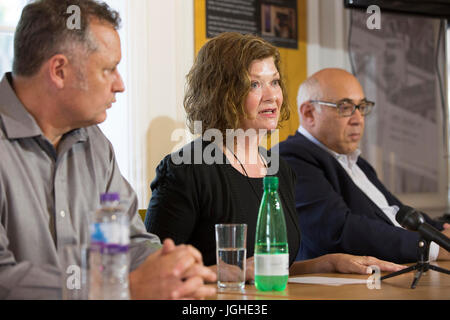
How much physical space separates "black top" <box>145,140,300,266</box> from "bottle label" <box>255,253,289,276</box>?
0.49m

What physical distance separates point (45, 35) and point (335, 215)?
1426 millimetres

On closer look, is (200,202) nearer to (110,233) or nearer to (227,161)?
(227,161)

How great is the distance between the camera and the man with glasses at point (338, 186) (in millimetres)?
2336

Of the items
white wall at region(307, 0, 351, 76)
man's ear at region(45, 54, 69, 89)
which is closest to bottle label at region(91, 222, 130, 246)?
man's ear at region(45, 54, 69, 89)

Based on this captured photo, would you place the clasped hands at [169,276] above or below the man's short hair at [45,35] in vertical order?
below

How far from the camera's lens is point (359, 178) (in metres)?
2.88

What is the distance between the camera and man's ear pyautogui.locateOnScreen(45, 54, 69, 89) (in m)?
1.41

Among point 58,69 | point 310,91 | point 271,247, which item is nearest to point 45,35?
point 58,69

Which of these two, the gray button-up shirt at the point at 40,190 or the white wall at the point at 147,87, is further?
the white wall at the point at 147,87

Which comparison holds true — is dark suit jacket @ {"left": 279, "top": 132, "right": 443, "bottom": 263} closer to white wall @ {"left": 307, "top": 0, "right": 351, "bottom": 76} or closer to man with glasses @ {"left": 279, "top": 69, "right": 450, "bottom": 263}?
man with glasses @ {"left": 279, "top": 69, "right": 450, "bottom": 263}

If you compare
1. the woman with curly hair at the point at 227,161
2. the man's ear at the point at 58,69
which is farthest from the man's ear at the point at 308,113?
the man's ear at the point at 58,69

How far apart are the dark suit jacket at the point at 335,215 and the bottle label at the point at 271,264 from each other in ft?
3.40

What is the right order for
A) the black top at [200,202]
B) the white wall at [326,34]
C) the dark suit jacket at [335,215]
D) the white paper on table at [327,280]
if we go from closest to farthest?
1. the white paper on table at [327,280]
2. the black top at [200,202]
3. the dark suit jacket at [335,215]
4. the white wall at [326,34]

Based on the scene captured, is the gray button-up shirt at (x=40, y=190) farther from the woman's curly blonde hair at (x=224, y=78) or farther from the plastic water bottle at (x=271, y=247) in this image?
the woman's curly blonde hair at (x=224, y=78)
